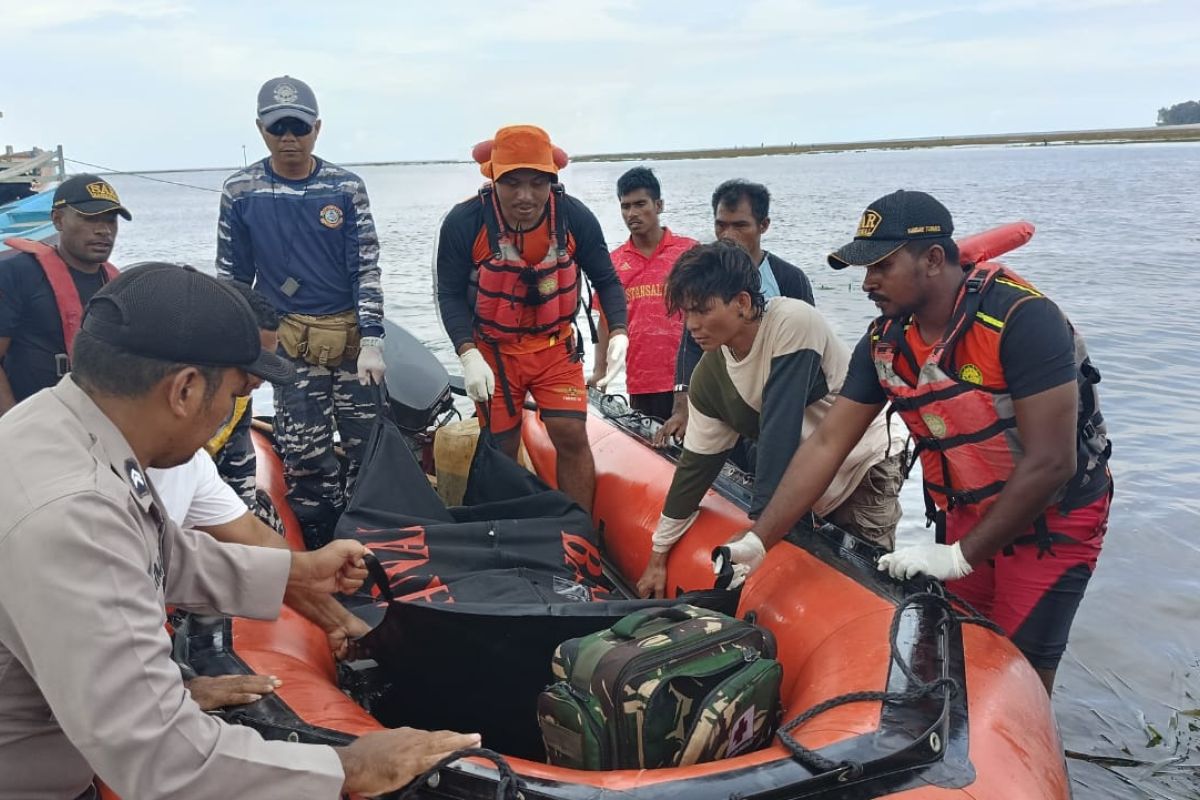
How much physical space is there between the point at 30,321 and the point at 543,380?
170 centimetres

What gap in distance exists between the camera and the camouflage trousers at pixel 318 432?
324 cm

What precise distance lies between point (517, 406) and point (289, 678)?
1.68 m

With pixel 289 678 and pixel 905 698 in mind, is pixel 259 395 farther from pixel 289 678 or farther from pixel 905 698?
pixel 905 698

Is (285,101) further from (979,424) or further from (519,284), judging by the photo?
(979,424)

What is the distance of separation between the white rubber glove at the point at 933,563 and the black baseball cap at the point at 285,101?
7.73 ft

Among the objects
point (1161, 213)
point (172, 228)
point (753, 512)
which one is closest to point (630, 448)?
point (753, 512)

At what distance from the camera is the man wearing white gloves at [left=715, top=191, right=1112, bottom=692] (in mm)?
1945

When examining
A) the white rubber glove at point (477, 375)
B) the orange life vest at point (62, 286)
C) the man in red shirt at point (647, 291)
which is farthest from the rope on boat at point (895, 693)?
the orange life vest at point (62, 286)

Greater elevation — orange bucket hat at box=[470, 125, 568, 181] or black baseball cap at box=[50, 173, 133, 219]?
orange bucket hat at box=[470, 125, 568, 181]

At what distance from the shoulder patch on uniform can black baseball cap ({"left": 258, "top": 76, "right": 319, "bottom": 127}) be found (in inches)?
84.1

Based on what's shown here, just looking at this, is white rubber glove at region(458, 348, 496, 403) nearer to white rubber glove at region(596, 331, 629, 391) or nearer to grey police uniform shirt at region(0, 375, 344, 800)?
white rubber glove at region(596, 331, 629, 391)

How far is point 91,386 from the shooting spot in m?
1.20

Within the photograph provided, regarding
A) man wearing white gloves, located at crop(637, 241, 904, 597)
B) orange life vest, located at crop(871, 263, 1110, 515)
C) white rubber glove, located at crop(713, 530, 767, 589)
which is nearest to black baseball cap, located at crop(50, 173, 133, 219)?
man wearing white gloves, located at crop(637, 241, 904, 597)

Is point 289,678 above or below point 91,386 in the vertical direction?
below
